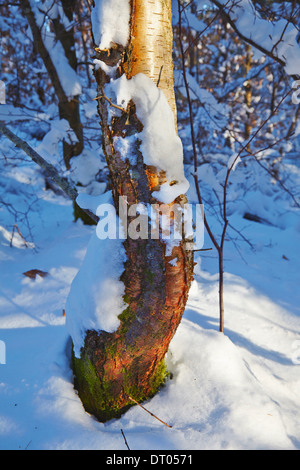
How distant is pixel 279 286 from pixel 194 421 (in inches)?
79.3

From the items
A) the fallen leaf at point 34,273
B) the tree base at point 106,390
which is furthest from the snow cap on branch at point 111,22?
the fallen leaf at point 34,273

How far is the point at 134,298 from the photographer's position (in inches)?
46.9

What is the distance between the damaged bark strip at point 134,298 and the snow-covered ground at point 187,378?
0.08 m

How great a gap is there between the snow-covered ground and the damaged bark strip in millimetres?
81

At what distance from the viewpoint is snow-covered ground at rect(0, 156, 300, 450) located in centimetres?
106

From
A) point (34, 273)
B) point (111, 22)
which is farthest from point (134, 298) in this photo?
point (34, 273)

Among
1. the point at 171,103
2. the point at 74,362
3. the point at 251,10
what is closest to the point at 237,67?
the point at 251,10

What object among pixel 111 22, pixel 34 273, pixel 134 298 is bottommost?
pixel 34 273

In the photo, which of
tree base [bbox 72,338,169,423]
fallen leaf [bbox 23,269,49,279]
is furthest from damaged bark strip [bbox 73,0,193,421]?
fallen leaf [bbox 23,269,49,279]

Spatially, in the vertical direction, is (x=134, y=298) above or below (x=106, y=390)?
above

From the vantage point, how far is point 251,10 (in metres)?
1.93

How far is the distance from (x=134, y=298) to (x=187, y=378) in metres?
0.49

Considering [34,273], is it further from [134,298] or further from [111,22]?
[111,22]

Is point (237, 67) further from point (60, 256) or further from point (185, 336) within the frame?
point (185, 336)
